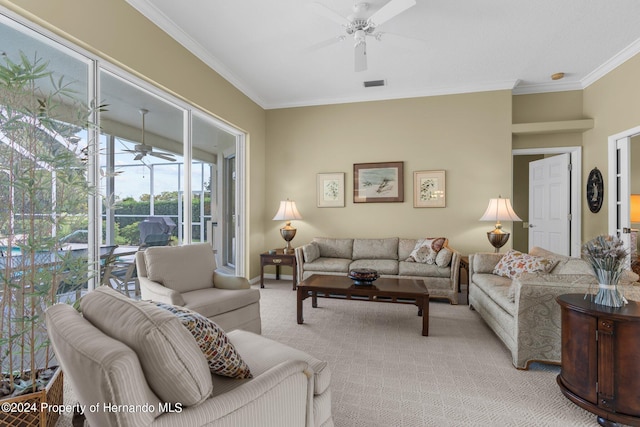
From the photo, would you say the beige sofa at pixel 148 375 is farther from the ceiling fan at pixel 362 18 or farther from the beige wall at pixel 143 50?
the ceiling fan at pixel 362 18

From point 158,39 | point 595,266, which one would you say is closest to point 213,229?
point 158,39

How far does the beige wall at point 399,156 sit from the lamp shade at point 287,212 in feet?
1.13

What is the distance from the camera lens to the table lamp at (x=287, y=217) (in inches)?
200

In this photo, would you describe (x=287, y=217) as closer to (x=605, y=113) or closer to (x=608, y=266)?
(x=608, y=266)

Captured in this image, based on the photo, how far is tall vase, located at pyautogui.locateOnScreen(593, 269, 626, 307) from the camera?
1821mm

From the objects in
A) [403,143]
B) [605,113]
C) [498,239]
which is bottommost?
[498,239]

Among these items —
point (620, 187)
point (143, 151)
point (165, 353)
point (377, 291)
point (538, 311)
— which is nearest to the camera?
point (165, 353)

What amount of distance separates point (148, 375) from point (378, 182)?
463 cm

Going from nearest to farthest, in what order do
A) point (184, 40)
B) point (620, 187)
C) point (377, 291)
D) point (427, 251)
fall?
point (377, 291) → point (184, 40) → point (620, 187) → point (427, 251)

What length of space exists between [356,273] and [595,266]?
194 centimetres

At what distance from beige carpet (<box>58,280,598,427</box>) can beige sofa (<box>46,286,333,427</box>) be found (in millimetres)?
865

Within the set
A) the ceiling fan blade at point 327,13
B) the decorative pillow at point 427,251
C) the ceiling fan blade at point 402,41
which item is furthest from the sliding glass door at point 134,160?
the decorative pillow at point 427,251

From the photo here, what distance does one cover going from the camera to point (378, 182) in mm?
5195

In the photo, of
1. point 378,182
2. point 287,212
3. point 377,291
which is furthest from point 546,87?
point 287,212
